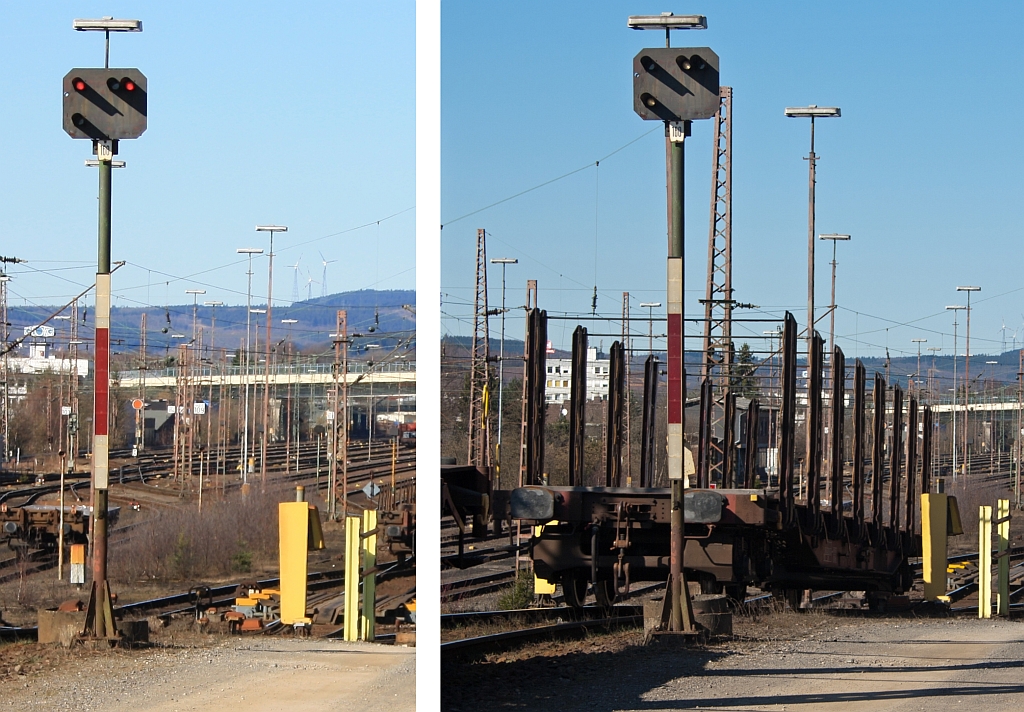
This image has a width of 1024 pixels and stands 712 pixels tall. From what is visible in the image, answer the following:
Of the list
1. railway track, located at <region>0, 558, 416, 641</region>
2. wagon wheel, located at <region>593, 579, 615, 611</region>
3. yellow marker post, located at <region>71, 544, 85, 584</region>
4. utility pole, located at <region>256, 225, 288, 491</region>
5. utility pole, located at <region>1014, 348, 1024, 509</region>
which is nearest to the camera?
utility pole, located at <region>1014, 348, 1024, 509</region>

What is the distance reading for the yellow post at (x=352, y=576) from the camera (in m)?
11.6

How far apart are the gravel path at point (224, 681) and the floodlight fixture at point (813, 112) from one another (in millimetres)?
4509

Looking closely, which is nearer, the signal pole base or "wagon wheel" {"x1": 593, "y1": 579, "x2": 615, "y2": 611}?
"wagon wheel" {"x1": 593, "y1": 579, "x2": 615, "y2": 611}

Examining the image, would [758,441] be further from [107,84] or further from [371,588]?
[107,84]

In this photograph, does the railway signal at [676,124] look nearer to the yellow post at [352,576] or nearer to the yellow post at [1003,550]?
the yellow post at [1003,550]

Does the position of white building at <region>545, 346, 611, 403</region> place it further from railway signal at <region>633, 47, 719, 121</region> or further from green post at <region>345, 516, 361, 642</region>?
railway signal at <region>633, 47, 719, 121</region>

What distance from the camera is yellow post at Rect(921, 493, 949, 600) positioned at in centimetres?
769

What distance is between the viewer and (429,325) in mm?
5555

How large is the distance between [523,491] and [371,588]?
4129mm

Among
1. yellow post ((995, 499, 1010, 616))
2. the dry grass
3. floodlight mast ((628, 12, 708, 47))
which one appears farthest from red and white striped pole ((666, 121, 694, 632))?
the dry grass

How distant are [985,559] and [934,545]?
45.9 inches

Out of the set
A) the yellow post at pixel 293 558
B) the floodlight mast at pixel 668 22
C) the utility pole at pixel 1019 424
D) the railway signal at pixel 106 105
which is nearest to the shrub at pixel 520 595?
the yellow post at pixel 293 558

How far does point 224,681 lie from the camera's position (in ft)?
30.8

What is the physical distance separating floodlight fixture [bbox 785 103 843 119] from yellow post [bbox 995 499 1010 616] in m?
4.08
